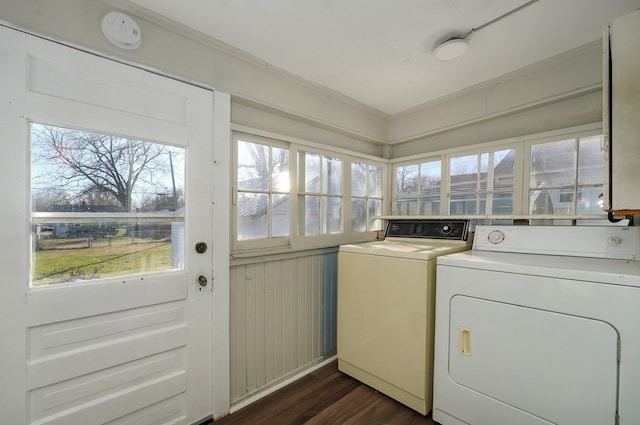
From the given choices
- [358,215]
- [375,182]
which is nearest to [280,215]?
[358,215]

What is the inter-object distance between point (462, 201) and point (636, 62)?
1.44 m

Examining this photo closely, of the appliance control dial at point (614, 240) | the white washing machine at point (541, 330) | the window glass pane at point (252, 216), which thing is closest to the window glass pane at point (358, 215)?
the window glass pane at point (252, 216)

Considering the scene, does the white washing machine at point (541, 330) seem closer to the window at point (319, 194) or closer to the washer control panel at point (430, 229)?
the washer control panel at point (430, 229)

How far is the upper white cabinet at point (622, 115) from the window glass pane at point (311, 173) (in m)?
1.63

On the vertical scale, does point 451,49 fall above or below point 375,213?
above

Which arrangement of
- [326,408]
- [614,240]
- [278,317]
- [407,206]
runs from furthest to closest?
1. [407,206]
2. [278,317]
3. [326,408]
4. [614,240]

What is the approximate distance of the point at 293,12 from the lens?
1331mm

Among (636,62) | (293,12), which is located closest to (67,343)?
(293,12)

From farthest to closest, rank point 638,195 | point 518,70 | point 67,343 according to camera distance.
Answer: point 518,70 < point 67,343 < point 638,195

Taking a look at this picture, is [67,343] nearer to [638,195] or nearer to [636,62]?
[638,195]

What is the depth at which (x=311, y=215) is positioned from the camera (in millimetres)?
2178

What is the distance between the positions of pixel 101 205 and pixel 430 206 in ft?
7.88

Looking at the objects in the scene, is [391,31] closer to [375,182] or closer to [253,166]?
[253,166]

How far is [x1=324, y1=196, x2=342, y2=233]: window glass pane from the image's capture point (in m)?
2.29
